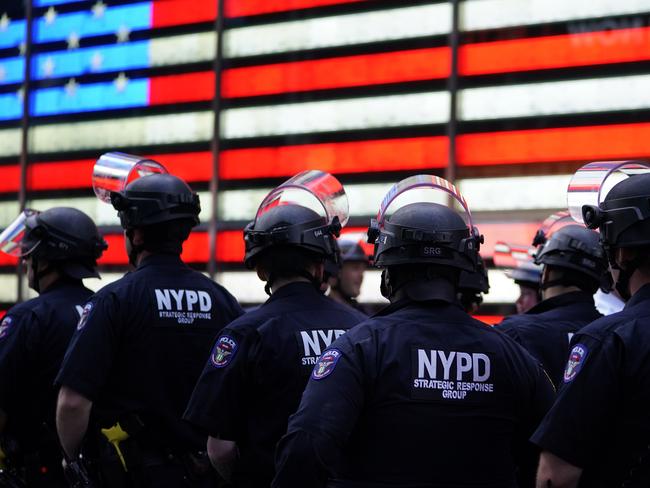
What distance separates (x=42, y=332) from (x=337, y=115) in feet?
13.3

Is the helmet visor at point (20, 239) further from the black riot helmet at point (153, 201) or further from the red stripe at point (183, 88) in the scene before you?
the red stripe at point (183, 88)

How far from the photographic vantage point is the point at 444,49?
7.74 m

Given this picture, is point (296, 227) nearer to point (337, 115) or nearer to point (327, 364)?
point (327, 364)

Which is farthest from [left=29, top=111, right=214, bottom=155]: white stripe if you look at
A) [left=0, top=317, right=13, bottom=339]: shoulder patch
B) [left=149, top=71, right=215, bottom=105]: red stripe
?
[left=0, top=317, right=13, bottom=339]: shoulder patch

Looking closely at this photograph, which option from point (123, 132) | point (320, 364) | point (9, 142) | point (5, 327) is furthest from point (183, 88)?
point (320, 364)

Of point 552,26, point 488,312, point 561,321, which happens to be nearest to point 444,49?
point 552,26

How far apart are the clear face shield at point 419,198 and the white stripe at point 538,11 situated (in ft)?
13.8

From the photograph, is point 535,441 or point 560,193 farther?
point 560,193

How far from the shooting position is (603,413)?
2568 mm

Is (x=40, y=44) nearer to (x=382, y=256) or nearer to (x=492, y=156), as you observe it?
(x=492, y=156)

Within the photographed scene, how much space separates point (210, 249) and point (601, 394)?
6395 millimetres

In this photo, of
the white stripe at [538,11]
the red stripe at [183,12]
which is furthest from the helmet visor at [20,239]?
the red stripe at [183,12]

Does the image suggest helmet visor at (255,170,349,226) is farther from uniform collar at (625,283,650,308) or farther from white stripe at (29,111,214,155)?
white stripe at (29,111,214,155)

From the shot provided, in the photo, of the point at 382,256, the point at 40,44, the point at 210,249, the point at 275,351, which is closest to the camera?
the point at 382,256
